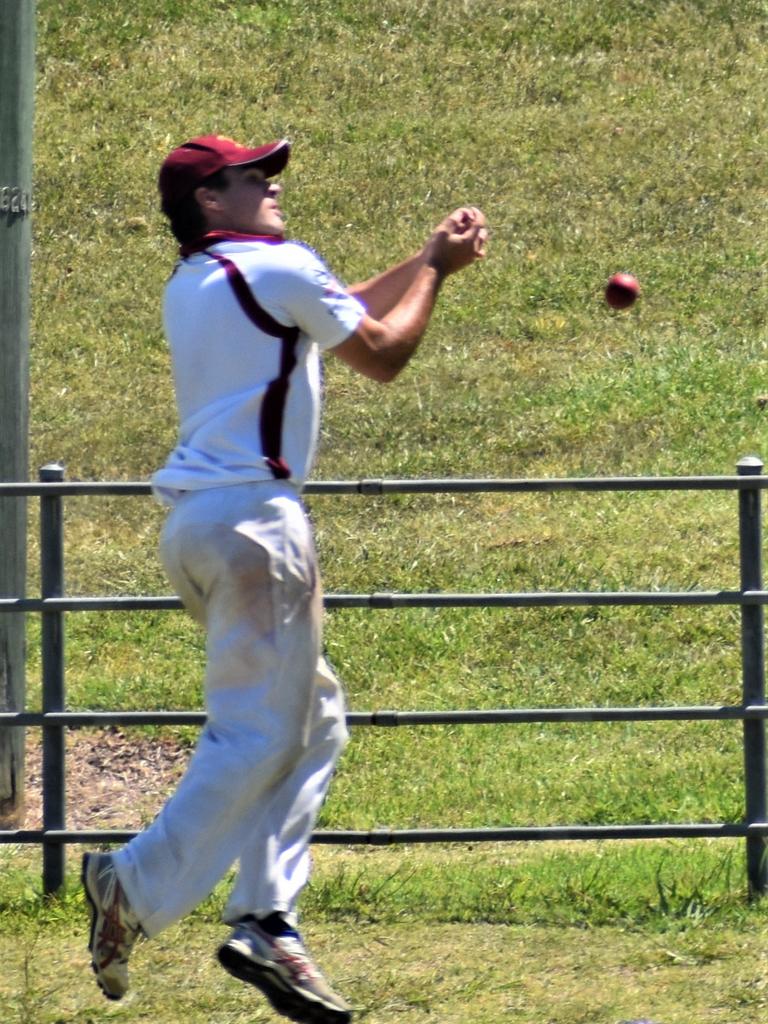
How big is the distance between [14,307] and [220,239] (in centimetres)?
250

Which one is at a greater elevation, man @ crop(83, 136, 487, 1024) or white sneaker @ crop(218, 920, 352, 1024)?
man @ crop(83, 136, 487, 1024)

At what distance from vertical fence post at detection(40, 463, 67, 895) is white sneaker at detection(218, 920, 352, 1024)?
1.72 m

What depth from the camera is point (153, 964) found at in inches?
185

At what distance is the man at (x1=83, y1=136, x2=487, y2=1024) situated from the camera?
3.83m

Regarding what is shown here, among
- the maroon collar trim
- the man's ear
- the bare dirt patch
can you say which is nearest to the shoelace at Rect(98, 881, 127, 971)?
the maroon collar trim

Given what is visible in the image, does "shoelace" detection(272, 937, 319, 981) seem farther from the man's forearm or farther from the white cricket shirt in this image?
the man's forearm

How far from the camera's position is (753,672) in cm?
529

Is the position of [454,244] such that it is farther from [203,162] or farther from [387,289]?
[203,162]

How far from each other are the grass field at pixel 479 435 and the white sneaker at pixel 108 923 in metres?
0.38

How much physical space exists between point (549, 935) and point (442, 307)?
9.30 metres

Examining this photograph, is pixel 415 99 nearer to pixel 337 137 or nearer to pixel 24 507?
pixel 337 137

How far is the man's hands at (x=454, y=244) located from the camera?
4.10m

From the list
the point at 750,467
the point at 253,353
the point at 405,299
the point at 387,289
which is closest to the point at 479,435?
the point at 750,467

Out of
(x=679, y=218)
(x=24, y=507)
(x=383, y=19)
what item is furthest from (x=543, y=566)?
(x=383, y=19)
